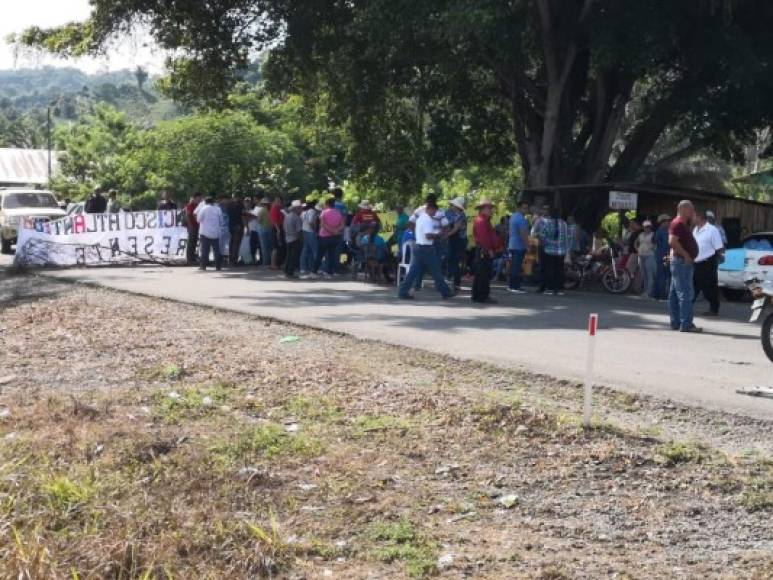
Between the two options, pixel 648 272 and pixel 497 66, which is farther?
pixel 497 66

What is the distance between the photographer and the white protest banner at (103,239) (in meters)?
27.0

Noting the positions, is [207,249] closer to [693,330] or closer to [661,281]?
[661,281]

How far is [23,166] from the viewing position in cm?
10012

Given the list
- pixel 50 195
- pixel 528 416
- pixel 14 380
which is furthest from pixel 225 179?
pixel 528 416

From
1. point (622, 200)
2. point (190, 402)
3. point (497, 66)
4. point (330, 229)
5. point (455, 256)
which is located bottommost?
point (190, 402)

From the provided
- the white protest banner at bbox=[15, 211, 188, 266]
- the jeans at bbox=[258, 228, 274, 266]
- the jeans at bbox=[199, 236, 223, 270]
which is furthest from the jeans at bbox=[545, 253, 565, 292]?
the white protest banner at bbox=[15, 211, 188, 266]

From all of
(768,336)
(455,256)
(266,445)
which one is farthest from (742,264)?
(266,445)

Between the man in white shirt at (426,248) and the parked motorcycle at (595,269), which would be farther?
the parked motorcycle at (595,269)

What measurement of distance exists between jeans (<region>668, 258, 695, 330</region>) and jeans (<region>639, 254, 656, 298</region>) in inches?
245

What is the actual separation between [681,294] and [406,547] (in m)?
9.46

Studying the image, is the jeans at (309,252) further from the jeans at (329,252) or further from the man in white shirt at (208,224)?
the man in white shirt at (208,224)

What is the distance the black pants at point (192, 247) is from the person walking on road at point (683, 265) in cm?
1506

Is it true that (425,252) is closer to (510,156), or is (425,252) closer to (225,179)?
(510,156)

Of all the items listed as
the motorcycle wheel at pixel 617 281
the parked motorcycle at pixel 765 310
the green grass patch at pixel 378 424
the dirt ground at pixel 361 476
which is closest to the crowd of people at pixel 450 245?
the motorcycle wheel at pixel 617 281
